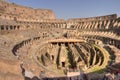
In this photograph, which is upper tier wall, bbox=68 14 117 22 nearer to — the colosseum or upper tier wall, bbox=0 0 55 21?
the colosseum

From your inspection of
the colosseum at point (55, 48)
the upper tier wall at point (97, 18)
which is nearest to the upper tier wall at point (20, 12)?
the colosseum at point (55, 48)

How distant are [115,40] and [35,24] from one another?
→ 3856cm

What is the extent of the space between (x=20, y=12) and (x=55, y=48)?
38.4 m

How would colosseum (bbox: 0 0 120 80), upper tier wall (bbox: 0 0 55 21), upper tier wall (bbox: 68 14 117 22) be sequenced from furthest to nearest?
upper tier wall (bbox: 68 14 117 22) → upper tier wall (bbox: 0 0 55 21) → colosseum (bbox: 0 0 120 80)

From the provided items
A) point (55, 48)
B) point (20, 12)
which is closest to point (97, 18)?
point (20, 12)

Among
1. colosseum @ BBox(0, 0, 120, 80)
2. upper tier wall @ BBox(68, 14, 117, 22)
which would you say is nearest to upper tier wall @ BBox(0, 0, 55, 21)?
colosseum @ BBox(0, 0, 120, 80)

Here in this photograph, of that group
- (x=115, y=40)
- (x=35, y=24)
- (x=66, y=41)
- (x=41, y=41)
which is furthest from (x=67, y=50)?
(x=35, y=24)

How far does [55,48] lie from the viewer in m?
→ 61.6

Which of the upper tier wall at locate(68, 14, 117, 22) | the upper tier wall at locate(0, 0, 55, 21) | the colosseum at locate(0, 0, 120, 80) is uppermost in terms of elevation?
the upper tier wall at locate(0, 0, 55, 21)

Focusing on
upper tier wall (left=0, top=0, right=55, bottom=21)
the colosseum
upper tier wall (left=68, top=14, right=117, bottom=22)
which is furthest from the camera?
upper tier wall (left=68, top=14, right=117, bottom=22)

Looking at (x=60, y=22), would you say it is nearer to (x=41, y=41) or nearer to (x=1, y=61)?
(x=41, y=41)

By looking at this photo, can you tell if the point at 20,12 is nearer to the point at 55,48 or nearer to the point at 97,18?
the point at 97,18

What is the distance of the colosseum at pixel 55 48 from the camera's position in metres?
31.6

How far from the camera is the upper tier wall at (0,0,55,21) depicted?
79812mm
